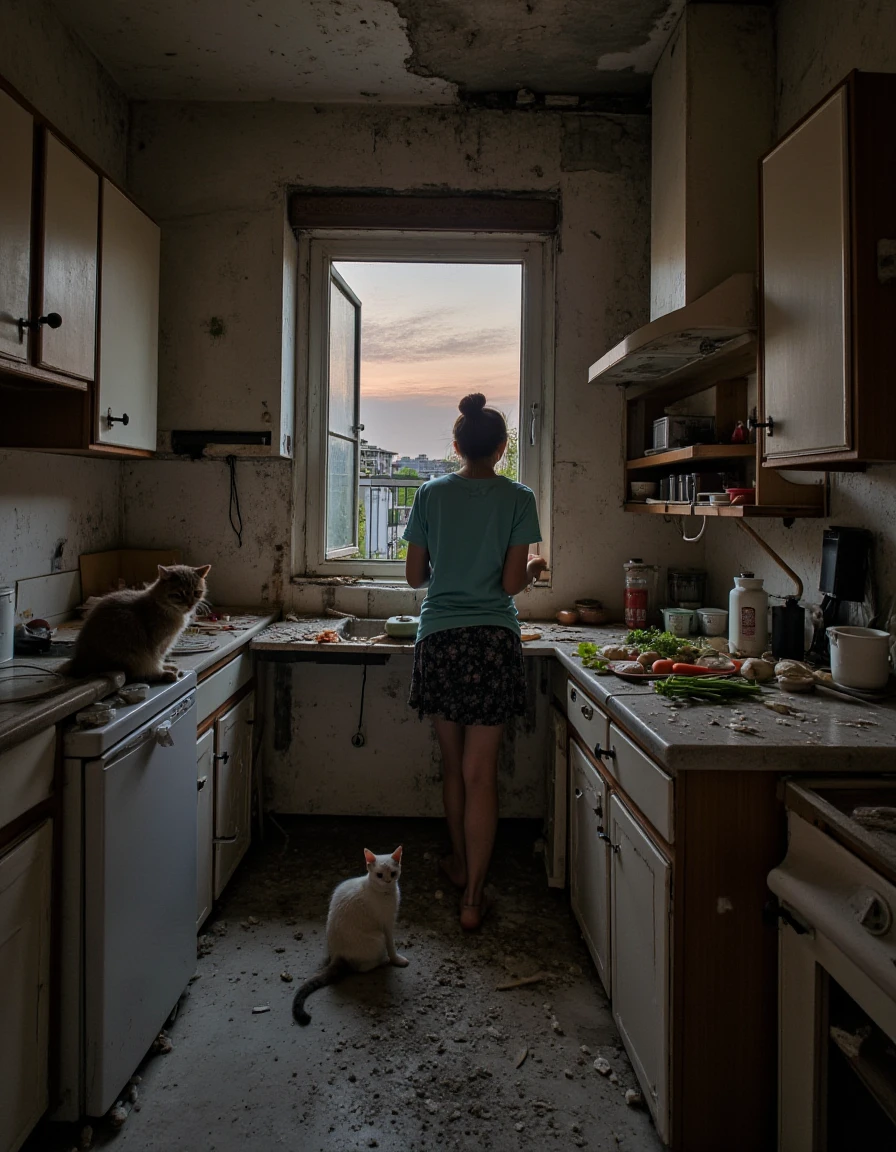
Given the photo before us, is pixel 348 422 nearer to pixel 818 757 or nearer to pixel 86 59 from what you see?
pixel 86 59

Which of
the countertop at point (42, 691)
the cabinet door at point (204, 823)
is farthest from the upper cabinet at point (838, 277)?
the cabinet door at point (204, 823)

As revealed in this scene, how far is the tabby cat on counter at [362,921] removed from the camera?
6.63ft

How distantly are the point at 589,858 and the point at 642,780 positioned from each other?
26.5 inches

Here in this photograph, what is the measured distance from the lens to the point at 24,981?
1.32 meters

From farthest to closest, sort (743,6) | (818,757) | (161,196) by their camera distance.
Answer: (161,196)
(743,6)
(818,757)

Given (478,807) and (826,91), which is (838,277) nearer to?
(826,91)

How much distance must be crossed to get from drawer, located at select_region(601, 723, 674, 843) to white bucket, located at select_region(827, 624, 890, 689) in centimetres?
57

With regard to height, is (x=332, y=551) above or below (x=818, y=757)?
above

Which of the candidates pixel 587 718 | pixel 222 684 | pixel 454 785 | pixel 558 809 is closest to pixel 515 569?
pixel 587 718

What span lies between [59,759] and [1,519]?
3.64ft

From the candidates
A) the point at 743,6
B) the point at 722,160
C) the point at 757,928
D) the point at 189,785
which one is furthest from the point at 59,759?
the point at 743,6

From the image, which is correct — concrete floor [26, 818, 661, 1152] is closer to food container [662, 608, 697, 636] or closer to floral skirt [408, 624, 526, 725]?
floral skirt [408, 624, 526, 725]

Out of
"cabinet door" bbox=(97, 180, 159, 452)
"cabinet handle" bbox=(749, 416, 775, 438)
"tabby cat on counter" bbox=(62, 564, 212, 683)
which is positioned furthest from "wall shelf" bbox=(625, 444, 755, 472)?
"cabinet door" bbox=(97, 180, 159, 452)

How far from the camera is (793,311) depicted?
→ 1.71m
